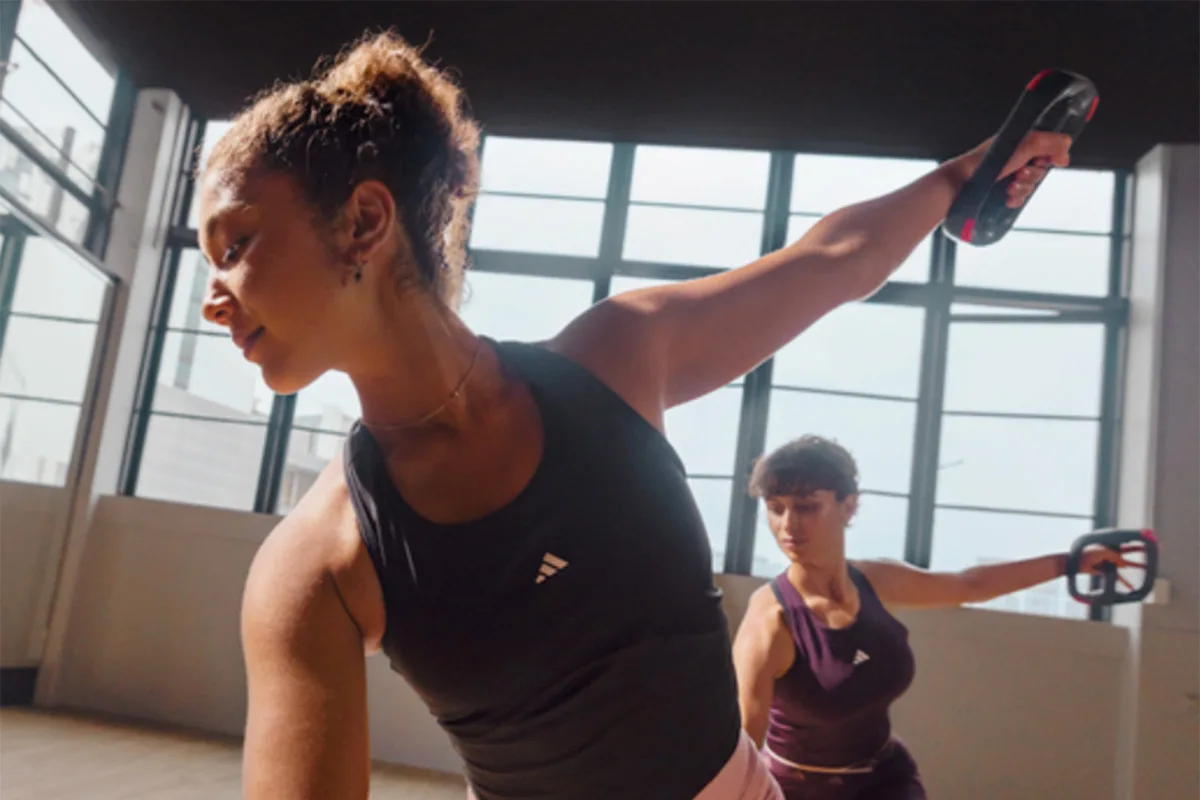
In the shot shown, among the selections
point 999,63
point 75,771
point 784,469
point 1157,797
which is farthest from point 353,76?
point 1157,797

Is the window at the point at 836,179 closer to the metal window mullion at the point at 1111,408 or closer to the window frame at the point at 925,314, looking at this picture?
the window frame at the point at 925,314

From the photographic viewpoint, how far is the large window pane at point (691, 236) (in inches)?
195

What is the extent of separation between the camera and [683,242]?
5.00 meters

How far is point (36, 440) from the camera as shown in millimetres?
4574

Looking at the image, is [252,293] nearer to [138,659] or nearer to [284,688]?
[284,688]

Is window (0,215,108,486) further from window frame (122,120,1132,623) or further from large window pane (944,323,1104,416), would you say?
large window pane (944,323,1104,416)

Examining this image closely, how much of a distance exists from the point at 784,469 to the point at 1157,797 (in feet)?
9.56

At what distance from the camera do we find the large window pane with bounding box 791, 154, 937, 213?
4.96 m

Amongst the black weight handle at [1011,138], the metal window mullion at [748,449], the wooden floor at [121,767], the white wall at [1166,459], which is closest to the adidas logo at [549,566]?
the black weight handle at [1011,138]

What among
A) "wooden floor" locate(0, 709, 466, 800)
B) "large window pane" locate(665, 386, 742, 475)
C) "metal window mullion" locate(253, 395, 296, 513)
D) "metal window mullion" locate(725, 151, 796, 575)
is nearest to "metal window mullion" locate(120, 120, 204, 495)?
"metal window mullion" locate(253, 395, 296, 513)

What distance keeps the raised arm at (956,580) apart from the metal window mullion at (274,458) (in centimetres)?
367

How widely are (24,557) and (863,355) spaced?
14.1ft

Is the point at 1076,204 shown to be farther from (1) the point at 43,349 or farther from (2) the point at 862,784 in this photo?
(1) the point at 43,349

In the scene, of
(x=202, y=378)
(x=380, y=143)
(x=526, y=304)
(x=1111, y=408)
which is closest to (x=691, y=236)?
(x=526, y=304)
